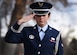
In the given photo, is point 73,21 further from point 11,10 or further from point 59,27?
point 11,10

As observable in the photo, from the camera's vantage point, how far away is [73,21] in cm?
294

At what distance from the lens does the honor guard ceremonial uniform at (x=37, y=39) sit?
1586 millimetres

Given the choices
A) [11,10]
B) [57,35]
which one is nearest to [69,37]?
[11,10]

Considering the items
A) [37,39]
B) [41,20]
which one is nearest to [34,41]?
[37,39]

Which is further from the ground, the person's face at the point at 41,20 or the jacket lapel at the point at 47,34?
the person's face at the point at 41,20

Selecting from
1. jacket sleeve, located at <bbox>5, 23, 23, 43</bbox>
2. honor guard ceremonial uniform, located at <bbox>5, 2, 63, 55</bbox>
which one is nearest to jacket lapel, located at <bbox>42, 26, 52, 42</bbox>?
honor guard ceremonial uniform, located at <bbox>5, 2, 63, 55</bbox>

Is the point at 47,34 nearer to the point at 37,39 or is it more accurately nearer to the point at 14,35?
the point at 37,39

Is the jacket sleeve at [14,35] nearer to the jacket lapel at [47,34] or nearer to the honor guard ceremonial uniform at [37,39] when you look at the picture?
the honor guard ceremonial uniform at [37,39]

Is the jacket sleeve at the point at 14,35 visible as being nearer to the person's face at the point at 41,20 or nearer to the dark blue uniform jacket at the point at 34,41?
the dark blue uniform jacket at the point at 34,41

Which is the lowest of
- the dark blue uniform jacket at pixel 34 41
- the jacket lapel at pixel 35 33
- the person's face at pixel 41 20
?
the dark blue uniform jacket at pixel 34 41

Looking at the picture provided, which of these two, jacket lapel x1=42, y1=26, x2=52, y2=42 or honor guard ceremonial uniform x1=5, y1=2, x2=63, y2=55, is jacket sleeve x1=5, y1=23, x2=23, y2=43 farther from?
jacket lapel x1=42, y1=26, x2=52, y2=42

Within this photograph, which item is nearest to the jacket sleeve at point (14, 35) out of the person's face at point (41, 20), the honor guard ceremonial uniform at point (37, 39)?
the honor guard ceremonial uniform at point (37, 39)

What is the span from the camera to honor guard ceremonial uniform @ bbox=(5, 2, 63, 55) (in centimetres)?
159

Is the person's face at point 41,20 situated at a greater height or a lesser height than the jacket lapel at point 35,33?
greater
